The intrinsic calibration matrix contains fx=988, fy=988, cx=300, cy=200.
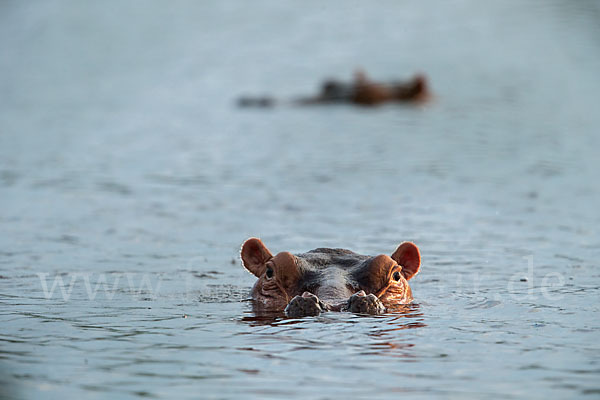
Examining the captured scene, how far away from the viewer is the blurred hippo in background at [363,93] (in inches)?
1364

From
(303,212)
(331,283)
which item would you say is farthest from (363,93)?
(331,283)

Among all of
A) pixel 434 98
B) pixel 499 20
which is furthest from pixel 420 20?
pixel 434 98

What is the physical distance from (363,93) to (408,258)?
2464cm

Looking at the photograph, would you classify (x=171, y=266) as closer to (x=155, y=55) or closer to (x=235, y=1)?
(x=155, y=55)

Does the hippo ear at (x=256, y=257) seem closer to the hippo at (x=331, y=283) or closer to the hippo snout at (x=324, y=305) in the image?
the hippo at (x=331, y=283)

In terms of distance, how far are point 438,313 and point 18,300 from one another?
4.41m

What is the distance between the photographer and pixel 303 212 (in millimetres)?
17422

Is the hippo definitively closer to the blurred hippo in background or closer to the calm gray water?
the calm gray water

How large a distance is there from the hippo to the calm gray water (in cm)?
21

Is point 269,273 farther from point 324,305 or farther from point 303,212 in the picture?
point 303,212

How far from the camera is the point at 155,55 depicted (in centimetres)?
4959

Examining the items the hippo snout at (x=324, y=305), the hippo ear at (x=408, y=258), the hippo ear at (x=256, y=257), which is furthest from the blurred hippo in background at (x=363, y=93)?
the hippo snout at (x=324, y=305)

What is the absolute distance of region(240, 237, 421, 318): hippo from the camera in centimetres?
869

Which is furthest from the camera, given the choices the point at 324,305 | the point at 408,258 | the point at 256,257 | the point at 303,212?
the point at 303,212
